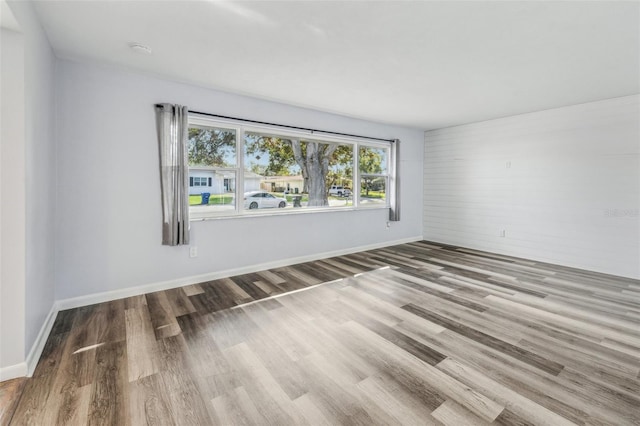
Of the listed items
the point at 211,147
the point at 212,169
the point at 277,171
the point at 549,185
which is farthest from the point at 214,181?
the point at 549,185

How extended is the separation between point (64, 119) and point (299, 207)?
119 inches

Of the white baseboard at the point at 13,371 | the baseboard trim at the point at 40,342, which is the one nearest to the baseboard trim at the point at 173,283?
the baseboard trim at the point at 40,342

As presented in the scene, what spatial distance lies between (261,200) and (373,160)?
8.47 ft

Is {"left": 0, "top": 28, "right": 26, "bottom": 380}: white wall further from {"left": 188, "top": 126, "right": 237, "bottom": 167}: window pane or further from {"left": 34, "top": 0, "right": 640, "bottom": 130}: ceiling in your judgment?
{"left": 188, "top": 126, "right": 237, "bottom": 167}: window pane

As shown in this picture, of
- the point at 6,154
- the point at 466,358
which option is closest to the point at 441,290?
the point at 466,358

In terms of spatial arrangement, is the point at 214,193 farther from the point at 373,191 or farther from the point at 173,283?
the point at 373,191

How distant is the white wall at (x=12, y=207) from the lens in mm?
1813

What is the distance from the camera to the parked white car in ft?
13.8

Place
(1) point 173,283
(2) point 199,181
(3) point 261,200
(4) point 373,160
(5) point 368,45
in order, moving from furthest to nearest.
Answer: (4) point 373,160, (3) point 261,200, (2) point 199,181, (1) point 173,283, (5) point 368,45

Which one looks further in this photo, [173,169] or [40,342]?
[173,169]

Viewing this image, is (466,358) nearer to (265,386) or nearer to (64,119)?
(265,386)

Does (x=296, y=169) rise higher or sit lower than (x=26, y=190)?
higher

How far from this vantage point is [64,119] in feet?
9.51

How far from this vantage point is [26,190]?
1.94 metres
